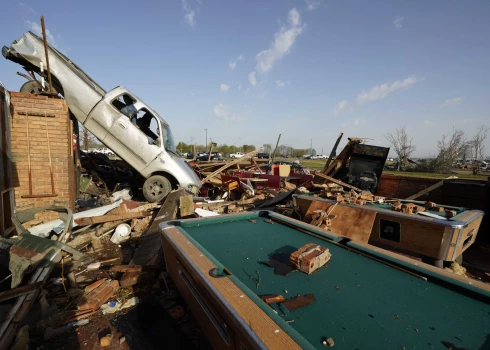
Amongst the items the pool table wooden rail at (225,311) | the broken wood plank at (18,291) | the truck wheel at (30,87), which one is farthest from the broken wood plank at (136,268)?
the truck wheel at (30,87)

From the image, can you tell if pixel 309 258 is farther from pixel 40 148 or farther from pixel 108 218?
pixel 40 148

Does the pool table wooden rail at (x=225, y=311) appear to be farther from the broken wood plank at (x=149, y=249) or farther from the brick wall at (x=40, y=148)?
the brick wall at (x=40, y=148)

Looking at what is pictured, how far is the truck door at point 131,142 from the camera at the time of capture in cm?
635

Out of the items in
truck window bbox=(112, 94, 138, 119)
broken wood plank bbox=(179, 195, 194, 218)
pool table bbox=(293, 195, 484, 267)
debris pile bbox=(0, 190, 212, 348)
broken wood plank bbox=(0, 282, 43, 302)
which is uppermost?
truck window bbox=(112, 94, 138, 119)

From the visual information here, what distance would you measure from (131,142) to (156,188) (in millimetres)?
1464

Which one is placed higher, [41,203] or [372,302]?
[372,302]

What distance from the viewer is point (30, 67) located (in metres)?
5.93

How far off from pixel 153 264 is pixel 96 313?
0.91 m

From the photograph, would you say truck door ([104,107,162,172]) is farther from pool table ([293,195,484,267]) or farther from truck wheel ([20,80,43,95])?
pool table ([293,195,484,267])

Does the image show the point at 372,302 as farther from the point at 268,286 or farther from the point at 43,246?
the point at 43,246

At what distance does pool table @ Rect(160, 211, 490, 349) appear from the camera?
3.54ft

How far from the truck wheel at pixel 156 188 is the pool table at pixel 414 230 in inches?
169

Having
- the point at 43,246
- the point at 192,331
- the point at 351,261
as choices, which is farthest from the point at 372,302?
the point at 43,246

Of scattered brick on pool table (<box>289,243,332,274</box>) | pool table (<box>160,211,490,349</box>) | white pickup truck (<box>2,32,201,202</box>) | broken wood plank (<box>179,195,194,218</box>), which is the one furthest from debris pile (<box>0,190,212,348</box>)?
white pickup truck (<box>2,32,201,202</box>)
